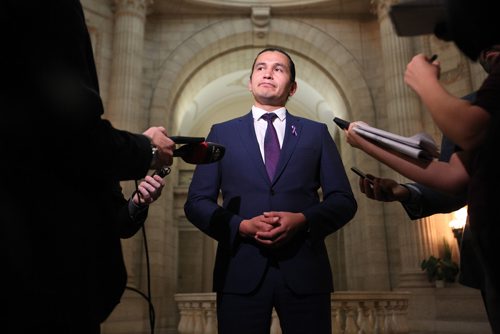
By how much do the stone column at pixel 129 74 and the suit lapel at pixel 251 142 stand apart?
305 inches

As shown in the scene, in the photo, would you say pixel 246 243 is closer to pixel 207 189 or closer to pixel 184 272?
pixel 207 189

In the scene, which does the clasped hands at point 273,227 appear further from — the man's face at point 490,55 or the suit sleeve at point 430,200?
the man's face at point 490,55

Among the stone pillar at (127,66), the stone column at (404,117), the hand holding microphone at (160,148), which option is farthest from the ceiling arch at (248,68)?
the hand holding microphone at (160,148)

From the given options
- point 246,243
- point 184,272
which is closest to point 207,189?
point 246,243

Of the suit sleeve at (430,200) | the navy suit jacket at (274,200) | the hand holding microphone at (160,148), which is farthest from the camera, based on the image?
the navy suit jacket at (274,200)

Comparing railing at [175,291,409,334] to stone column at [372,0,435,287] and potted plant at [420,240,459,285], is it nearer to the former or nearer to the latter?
potted plant at [420,240,459,285]

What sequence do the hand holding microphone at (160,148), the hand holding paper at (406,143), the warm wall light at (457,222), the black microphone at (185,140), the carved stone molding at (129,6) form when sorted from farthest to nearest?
the carved stone molding at (129,6)
the warm wall light at (457,222)
the black microphone at (185,140)
the hand holding microphone at (160,148)
the hand holding paper at (406,143)

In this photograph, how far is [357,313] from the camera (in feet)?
18.7

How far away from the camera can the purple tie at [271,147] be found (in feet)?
7.46

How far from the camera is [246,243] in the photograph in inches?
81.7

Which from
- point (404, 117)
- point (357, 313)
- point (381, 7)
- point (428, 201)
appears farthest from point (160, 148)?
point (381, 7)

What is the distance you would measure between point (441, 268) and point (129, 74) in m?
7.95

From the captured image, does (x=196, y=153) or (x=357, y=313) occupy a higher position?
(x=196, y=153)

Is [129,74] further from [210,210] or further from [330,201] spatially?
[330,201]
